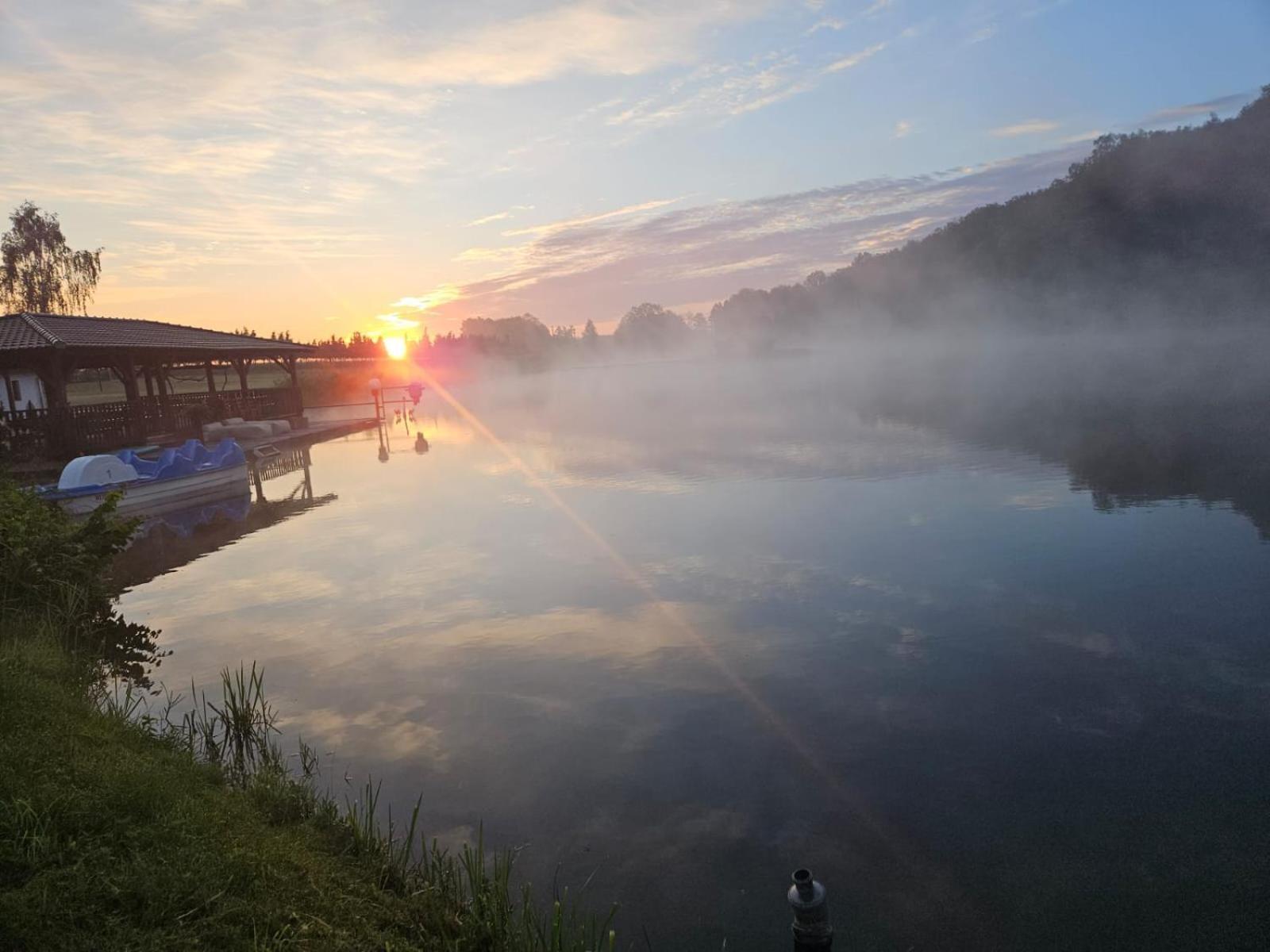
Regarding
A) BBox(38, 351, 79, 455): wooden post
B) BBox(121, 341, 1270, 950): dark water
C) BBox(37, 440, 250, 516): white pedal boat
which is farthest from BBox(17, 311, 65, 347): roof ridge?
BBox(121, 341, 1270, 950): dark water

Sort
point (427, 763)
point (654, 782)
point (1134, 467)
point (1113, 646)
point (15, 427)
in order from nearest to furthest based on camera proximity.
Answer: point (654, 782), point (427, 763), point (1113, 646), point (1134, 467), point (15, 427)

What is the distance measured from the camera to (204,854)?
13.0ft

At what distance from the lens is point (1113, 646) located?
756cm

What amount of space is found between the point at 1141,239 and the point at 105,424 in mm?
85051

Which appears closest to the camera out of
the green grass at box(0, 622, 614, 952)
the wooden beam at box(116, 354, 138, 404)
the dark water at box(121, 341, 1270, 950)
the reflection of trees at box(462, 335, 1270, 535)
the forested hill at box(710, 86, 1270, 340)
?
the green grass at box(0, 622, 614, 952)

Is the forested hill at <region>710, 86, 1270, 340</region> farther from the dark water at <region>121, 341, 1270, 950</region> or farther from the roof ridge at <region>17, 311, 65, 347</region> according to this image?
the roof ridge at <region>17, 311, 65, 347</region>

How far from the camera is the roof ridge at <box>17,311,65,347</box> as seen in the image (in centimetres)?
2088

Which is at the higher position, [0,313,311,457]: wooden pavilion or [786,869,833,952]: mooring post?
[0,313,311,457]: wooden pavilion

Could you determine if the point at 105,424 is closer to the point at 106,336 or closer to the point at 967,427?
the point at 106,336

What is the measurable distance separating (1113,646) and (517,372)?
110184 mm

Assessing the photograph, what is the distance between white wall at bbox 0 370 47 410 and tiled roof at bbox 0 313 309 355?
338 cm

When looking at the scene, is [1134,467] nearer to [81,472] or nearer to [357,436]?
[81,472]

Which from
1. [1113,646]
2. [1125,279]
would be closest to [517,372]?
[1125,279]

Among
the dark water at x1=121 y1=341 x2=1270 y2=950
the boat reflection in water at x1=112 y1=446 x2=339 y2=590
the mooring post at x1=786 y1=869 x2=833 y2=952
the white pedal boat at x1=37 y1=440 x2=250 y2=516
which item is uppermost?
the white pedal boat at x1=37 y1=440 x2=250 y2=516
